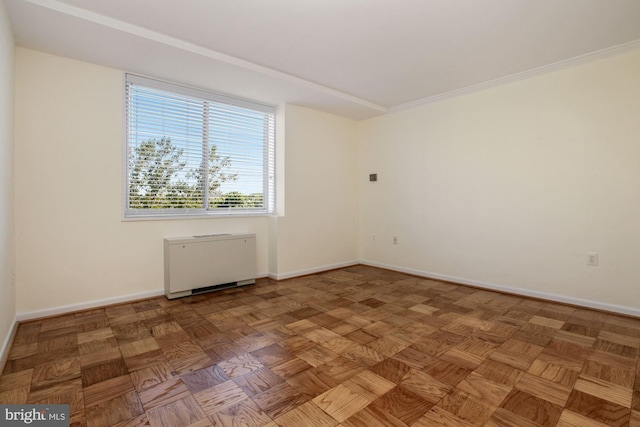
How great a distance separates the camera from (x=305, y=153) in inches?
180

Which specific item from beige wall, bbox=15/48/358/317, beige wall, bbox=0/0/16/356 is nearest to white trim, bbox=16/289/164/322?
beige wall, bbox=15/48/358/317

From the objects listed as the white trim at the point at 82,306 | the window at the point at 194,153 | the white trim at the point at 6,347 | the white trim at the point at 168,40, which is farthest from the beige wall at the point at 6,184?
the window at the point at 194,153

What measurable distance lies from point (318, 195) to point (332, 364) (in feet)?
9.82

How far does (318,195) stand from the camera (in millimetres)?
4742

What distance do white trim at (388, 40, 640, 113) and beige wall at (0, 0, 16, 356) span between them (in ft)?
13.7

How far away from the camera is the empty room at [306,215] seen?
1.80 metres

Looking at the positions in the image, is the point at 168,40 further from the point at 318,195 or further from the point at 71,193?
the point at 318,195

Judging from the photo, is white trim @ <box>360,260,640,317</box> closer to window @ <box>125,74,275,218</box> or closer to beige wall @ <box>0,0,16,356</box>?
window @ <box>125,74,275,218</box>

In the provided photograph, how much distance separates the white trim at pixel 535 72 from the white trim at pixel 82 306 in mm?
4123

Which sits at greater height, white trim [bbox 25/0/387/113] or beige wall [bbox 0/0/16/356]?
white trim [bbox 25/0/387/113]

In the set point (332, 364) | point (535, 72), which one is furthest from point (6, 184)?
point (535, 72)

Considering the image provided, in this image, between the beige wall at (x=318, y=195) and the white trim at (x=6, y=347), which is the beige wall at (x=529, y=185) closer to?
the beige wall at (x=318, y=195)

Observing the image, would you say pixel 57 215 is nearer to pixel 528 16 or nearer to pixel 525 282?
pixel 528 16

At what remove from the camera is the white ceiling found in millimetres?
2289
